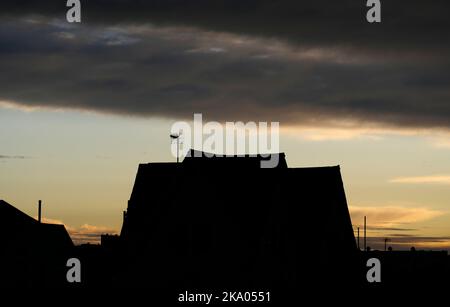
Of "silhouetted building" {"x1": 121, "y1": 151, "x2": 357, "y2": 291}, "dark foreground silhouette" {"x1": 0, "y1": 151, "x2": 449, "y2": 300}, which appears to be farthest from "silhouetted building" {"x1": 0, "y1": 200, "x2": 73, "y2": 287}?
"silhouetted building" {"x1": 121, "y1": 151, "x2": 357, "y2": 291}

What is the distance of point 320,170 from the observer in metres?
50.3

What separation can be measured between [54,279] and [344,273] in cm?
2946

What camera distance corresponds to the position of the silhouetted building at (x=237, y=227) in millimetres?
45219

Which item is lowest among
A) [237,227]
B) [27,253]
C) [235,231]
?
[27,253]

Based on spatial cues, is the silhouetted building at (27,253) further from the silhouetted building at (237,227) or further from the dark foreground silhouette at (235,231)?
the silhouetted building at (237,227)

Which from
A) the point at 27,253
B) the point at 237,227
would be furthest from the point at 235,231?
the point at 27,253

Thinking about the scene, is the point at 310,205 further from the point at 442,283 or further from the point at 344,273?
the point at 442,283

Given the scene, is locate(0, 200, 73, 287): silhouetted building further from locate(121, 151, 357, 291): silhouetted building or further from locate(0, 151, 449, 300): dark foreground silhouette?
locate(121, 151, 357, 291): silhouetted building

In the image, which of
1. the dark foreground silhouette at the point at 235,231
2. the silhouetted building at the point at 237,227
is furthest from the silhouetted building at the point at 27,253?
the silhouetted building at the point at 237,227

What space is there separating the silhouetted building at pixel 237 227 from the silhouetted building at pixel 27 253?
17.6m

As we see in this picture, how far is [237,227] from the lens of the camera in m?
46.0

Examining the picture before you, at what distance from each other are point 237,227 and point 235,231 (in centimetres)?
24

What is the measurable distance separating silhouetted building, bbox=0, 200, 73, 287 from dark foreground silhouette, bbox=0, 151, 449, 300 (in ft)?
49.4

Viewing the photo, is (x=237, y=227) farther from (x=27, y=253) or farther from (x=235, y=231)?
(x=27, y=253)
